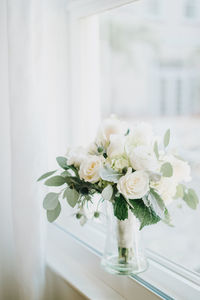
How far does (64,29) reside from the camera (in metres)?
1.29

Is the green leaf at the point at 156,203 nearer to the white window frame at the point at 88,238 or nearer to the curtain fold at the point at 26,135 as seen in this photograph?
the white window frame at the point at 88,238

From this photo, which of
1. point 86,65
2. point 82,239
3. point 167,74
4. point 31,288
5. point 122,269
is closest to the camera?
point 122,269

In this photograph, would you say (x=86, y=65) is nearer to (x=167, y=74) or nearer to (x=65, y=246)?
(x=65, y=246)

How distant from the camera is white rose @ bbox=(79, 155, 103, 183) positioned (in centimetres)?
86

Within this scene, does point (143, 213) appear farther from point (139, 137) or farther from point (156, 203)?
point (139, 137)

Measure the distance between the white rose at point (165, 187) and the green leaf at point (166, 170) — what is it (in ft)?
0.15

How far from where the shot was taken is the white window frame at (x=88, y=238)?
939 millimetres

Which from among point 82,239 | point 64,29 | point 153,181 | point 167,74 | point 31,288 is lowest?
point 31,288

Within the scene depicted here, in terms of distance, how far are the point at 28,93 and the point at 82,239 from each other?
559mm

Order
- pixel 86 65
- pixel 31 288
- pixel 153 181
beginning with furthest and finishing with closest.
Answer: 1. pixel 86 65
2. pixel 31 288
3. pixel 153 181

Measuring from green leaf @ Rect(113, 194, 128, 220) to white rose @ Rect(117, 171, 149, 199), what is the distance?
49mm

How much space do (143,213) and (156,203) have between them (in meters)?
0.04

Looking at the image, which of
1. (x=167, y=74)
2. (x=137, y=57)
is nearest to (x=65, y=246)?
(x=137, y=57)

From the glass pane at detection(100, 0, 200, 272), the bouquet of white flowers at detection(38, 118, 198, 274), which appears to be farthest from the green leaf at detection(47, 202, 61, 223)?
the glass pane at detection(100, 0, 200, 272)
